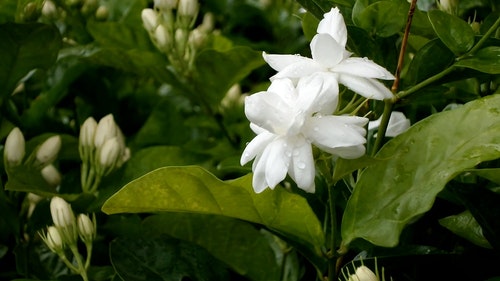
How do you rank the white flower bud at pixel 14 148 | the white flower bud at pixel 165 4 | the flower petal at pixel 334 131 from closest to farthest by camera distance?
the flower petal at pixel 334 131
the white flower bud at pixel 14 148
the white flower bud at pixel 165 4

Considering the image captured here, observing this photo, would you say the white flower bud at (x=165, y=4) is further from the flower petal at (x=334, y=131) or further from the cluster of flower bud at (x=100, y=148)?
the flower petal at (x=334, y=131)

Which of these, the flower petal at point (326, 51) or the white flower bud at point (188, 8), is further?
the white flower bud at point (188, 8)

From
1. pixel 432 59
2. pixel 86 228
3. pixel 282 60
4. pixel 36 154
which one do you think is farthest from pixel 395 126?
pixel 36 154

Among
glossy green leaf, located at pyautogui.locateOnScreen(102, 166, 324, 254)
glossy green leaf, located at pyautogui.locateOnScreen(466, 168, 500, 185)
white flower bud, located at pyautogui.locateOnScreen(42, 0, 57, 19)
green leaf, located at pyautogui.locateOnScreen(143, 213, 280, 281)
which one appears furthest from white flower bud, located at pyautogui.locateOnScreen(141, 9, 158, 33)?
glossy green leaf, located at pyautogui.locateOnScreen(466, 168, 500, 185)

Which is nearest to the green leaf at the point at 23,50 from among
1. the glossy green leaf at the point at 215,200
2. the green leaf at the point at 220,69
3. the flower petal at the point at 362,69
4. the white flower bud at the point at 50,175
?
the white flower bud at the point at 50,175

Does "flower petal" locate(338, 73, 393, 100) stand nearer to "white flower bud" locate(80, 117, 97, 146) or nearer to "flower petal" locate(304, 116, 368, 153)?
"flower petal" locate(304, 116, 368, 153)

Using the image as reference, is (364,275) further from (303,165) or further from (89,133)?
(89,133)

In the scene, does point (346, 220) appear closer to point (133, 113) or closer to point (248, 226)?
point (248, 226)
